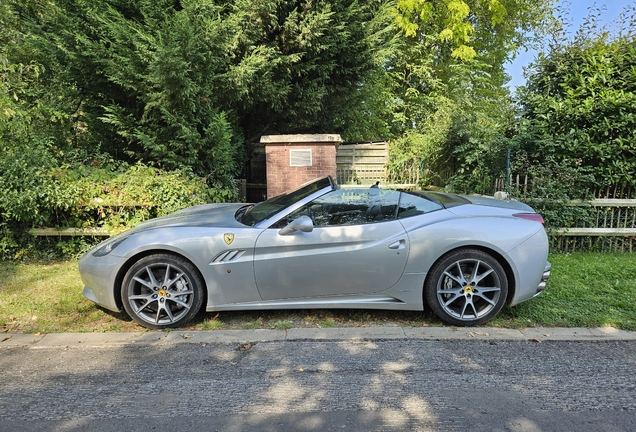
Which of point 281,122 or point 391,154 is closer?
point 281,122

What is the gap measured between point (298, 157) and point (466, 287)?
15.6 ft

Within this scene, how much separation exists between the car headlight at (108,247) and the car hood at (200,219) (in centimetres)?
16

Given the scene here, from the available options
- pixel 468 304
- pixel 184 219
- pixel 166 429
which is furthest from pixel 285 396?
pixel 184 219

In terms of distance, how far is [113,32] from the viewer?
263 inches

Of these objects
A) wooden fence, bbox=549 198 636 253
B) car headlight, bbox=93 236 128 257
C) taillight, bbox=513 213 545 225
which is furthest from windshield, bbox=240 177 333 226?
wooden fence, bbox=549 198 636 253

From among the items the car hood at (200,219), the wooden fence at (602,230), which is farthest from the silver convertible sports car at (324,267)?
the wooden fence at (602,230)

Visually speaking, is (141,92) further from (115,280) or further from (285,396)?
(285,396)

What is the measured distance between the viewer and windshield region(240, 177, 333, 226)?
3703mm

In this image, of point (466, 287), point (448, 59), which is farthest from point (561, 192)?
point (448, 59)

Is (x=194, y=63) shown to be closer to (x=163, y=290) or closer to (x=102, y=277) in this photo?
(x=102, y=277)

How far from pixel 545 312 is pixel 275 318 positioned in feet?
8.37

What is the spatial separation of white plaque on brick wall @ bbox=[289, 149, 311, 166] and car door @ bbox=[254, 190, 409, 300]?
4218 mm

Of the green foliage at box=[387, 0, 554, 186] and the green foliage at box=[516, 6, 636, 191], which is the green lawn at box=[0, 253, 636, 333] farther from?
the green foliage at box=[387, 0, 554, 186]

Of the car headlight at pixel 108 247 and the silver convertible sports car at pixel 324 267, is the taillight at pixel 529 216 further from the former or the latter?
the car headlight at pixel 108 247
